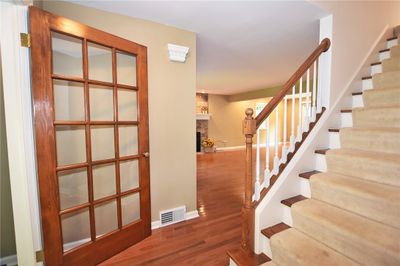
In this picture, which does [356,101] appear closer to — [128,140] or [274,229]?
[274,229]

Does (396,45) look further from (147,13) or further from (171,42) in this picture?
(147,13)

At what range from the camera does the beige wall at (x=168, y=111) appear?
200cm

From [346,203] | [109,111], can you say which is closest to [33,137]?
[109,111]

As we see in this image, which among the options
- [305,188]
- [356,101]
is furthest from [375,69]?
[305,188]

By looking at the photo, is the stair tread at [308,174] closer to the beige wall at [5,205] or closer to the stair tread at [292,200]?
the stair tread at [292,200]

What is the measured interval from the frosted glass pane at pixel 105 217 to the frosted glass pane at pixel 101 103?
31.1 inches

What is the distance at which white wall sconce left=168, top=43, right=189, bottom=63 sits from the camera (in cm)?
207

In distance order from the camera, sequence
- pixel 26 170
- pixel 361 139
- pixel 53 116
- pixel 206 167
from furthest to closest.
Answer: pixel 206 167 → pixel 361 139 → pixel 53 116 → pixel 26 170

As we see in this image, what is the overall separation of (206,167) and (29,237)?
4017 mm

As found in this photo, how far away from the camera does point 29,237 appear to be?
1303mm

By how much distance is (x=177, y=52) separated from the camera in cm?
211

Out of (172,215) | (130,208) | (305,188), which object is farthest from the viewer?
(172,215)

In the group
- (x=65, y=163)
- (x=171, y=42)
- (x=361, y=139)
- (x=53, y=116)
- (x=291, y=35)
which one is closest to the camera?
(x=53, y=116)

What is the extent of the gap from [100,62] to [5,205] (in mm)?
1421
